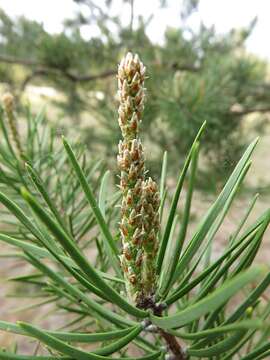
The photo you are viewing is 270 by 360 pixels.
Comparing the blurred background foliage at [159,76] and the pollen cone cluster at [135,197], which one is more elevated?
the blurred background foliage at [159,76]

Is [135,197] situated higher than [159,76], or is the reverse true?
[159,76]

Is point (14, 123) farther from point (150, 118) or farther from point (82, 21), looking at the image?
point (82, 21)

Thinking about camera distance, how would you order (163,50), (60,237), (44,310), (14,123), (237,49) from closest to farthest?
(60,237) → (14,123) → (163,50) → (237,49) → (44,310)

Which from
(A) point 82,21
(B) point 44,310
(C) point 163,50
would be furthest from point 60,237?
(B) point 44,310

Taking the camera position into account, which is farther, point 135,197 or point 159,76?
point 159,76

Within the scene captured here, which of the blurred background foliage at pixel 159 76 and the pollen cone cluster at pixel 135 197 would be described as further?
the blurred background foliage at pixel 159 76
